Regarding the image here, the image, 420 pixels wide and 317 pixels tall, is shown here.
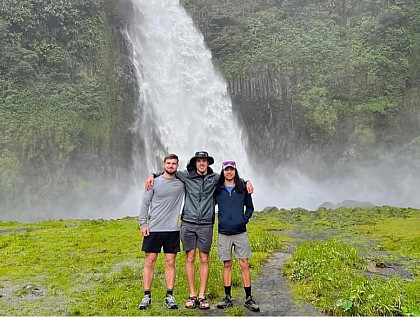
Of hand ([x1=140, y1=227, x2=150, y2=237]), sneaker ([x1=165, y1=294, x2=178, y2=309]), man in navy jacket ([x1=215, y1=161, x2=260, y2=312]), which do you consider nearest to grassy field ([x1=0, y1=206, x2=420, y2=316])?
sneaker ([x1=165, y1=294, x2=178, y2=309])

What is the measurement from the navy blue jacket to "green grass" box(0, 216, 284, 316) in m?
1.31

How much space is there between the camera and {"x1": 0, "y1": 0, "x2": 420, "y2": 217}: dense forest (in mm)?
33469

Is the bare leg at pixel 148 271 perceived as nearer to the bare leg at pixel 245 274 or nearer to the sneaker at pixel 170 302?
the sneaker at pixel 170 302

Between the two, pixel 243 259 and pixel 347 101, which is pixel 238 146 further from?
pixel 243 259

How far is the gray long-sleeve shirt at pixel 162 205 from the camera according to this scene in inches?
279

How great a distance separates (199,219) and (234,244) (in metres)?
0.76

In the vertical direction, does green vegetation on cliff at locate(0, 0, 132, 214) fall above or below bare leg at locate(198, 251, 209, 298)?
above

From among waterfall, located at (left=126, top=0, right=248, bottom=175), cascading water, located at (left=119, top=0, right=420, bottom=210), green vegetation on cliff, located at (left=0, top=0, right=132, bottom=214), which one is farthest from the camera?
cascading water, located at (left=119, top=0, right=420, bottom=210)

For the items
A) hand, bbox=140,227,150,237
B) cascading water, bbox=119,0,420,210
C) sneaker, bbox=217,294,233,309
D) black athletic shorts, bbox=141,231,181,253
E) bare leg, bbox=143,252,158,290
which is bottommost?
sneaker, bbox=217,294,233,309

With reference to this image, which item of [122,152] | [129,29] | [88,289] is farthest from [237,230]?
[129,29]

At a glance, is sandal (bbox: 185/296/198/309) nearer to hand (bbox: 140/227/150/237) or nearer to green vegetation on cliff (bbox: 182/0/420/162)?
→ hand (bbox: 140/227/150/237)

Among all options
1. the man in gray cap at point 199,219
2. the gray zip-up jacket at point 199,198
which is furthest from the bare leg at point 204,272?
the gray zip-up jacket at point 199,198

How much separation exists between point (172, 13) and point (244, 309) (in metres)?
43.1

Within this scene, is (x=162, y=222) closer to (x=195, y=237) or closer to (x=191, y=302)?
(x=195, y=237)
